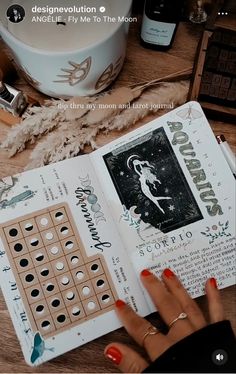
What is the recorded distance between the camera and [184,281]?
754 mm

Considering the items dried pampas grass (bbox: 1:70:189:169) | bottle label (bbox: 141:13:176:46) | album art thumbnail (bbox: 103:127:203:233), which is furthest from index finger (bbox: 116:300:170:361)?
bottle label (bbox: 141:13:176:46)

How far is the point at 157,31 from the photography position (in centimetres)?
81

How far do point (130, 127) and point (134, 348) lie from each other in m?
0.33

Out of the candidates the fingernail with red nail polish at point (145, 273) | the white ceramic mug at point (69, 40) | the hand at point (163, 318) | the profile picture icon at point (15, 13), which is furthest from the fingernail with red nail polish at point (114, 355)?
the profile picture icon at point (15, 13)

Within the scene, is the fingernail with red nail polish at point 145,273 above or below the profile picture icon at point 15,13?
below

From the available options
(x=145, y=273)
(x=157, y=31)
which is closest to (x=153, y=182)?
(x=145, y=273)

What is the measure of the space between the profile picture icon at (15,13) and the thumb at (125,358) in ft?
1.59

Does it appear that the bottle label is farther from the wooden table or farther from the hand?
the hand

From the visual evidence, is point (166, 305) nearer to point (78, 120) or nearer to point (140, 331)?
point (140, 331)

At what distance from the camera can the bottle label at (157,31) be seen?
0.79m

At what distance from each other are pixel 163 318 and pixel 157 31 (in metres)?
0.43

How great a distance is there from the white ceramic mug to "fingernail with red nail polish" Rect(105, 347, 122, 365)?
383mm

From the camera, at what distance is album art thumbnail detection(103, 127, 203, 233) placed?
0.77 meters

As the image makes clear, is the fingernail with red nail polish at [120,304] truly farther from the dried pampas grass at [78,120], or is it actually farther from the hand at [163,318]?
the dried pampas grass at [78,120]
